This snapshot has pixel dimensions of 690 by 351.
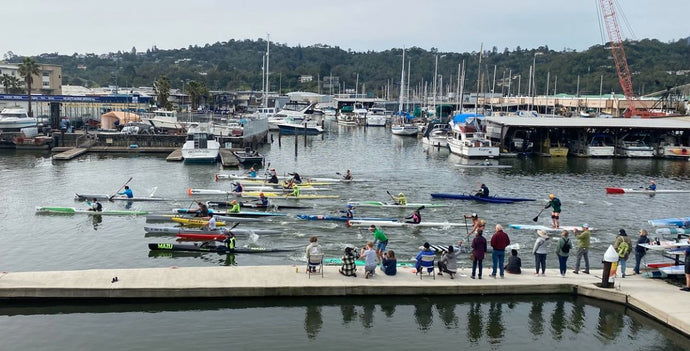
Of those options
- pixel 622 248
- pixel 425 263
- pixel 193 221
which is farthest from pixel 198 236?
pixel 622 248

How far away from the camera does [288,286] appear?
61.5 feet

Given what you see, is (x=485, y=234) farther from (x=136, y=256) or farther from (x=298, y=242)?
(x=136, y=256)

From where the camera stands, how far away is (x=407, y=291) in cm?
1912

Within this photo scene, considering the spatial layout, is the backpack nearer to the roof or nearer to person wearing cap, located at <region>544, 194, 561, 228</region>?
person wearing cap, located at <region>544, 194, 561, 228</region>

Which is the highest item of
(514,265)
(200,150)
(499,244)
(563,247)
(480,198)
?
(200,150)

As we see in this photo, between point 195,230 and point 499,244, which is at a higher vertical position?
point 499,244

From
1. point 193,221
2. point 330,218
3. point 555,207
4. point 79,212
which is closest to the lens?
point 193,221

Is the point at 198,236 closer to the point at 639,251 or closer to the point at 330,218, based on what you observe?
the point at 330,218

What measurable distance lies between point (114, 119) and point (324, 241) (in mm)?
64158

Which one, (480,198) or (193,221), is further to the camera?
(480,198)

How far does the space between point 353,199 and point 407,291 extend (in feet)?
67.2

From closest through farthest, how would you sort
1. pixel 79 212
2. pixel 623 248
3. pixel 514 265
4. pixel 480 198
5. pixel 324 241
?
pixel 623 248, pixel 514 265, pixel 324 241, pixel 79 212, pixel 480 198

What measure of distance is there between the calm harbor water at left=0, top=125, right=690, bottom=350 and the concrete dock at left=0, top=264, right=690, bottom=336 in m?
0.40

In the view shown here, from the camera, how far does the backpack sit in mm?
19922
